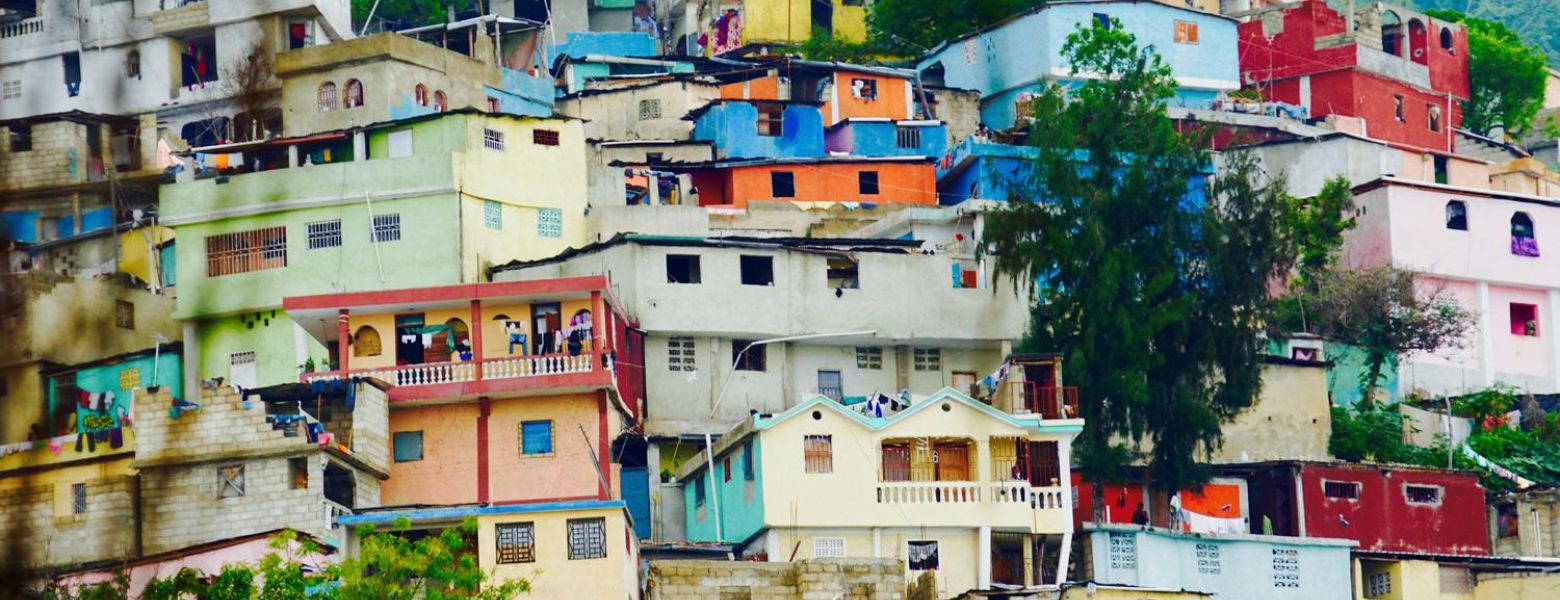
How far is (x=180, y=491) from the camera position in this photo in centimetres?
2947

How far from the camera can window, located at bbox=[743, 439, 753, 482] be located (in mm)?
31312

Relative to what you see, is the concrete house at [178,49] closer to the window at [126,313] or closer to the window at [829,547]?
the window at [126,313]

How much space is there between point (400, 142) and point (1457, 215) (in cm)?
2132

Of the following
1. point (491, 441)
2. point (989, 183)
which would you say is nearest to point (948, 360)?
point (989, 183)

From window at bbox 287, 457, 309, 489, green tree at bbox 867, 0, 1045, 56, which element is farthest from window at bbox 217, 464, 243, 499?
green tree at bbox 867, 0, 1045, 56

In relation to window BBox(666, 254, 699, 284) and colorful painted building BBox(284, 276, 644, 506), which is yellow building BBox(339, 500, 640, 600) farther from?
window BBox(666, 254, 699, 284)

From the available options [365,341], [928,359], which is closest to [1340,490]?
[928,359]

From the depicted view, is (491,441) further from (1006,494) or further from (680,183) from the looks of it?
(680,183)

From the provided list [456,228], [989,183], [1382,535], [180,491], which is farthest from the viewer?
[989,183]

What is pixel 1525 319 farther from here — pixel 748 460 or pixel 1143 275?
pixel 748 460

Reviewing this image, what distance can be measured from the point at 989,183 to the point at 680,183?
5.99m

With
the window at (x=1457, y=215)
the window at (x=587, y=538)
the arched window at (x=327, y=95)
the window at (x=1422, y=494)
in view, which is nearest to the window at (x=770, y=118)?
the arched window at (x=327, y=95)

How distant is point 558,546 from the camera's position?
88.7 ft

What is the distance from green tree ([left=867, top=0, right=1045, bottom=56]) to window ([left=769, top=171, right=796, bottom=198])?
38.1 feet
